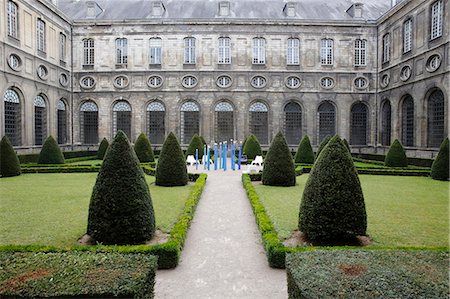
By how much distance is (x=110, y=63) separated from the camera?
28594 mm

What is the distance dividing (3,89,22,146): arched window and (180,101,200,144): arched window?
11.7m

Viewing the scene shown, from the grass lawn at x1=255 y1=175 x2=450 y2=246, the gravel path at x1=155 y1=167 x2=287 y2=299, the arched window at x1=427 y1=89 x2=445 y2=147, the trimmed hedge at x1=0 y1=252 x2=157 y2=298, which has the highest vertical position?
the arched window at x1=427 y1=89 x2=445 y2=147

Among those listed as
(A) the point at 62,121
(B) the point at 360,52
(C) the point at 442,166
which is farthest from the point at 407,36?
(A) the point at 62,121

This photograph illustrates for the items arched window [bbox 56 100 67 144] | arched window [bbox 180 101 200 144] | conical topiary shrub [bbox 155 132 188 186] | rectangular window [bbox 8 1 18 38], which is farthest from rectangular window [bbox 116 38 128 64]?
conical topiary shrub [bbox 155 132 188 186]

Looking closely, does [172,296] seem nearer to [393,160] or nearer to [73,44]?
[393,160]

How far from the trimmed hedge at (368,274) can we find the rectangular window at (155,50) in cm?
2676

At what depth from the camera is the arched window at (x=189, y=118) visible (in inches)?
1133

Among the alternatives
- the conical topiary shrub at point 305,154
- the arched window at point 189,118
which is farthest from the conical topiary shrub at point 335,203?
the arched window at point 189,118

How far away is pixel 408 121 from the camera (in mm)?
24047

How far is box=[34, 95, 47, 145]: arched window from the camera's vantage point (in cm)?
2398

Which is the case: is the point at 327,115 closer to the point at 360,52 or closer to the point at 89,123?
the point at 360,52

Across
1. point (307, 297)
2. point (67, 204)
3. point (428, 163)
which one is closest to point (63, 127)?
point (67, 204)

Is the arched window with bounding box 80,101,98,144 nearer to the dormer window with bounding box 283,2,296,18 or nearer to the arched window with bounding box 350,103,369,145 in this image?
the dormer window with bounding box 283,2,296,18

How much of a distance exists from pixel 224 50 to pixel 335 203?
2455cm
